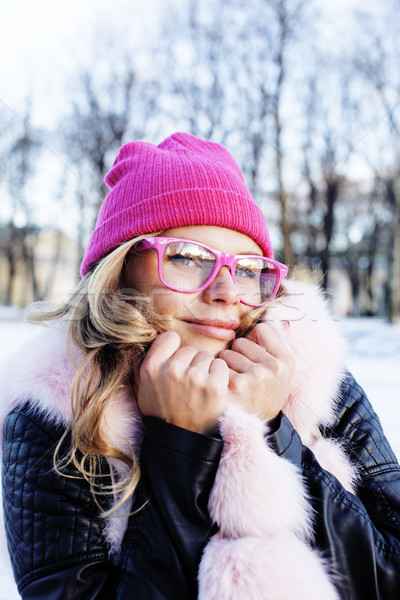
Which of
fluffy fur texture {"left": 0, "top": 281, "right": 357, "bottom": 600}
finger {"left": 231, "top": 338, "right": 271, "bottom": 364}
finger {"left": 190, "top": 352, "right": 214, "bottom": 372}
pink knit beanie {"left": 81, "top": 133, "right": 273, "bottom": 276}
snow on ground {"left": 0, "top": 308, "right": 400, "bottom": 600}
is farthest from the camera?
snow on ground {"left": 0, "top": 308, "right": 400, "bottom": 600}

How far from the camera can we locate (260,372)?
52.2 inches

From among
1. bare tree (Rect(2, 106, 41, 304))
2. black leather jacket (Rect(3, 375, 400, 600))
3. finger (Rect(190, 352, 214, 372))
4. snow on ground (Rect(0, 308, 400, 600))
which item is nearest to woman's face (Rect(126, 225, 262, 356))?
finger (Rect(190, 352, 214, 372))

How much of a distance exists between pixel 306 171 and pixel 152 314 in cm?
1636

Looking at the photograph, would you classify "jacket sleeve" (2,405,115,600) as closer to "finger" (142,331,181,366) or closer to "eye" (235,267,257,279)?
"finger" (142,331,181,366)

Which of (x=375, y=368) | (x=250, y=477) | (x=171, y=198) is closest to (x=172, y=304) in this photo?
(x=171, y=198)

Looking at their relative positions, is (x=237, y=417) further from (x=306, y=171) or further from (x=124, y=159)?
(x=306, y=171)

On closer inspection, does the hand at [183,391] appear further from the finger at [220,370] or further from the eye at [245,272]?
the eye at [245,272]

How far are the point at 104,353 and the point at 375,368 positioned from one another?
7.89m

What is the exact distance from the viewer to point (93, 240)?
69.4 inches

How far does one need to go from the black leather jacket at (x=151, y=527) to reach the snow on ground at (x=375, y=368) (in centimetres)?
45

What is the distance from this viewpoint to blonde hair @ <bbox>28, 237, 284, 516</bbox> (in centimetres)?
122

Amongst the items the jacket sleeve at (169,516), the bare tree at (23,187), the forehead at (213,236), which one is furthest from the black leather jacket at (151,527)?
the bare tree at (23,187)

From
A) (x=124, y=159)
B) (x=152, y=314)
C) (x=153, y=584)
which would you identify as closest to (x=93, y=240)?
(x=124, y=159)

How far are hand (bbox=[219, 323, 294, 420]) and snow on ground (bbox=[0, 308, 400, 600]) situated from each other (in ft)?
1.24
